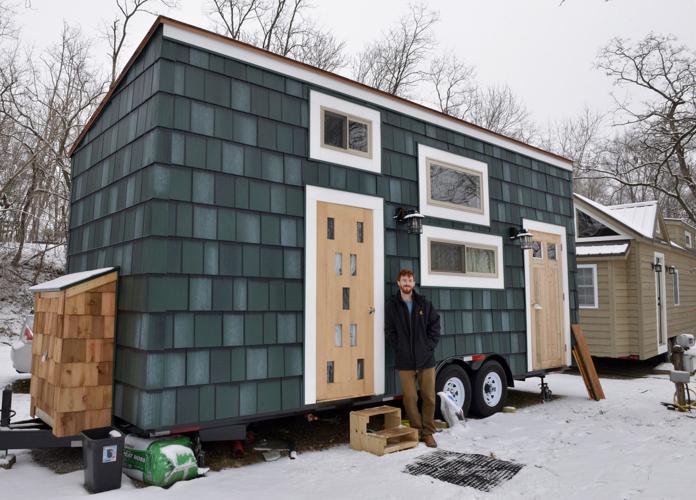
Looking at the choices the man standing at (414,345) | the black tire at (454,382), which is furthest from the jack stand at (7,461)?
the black tire at (454,382)

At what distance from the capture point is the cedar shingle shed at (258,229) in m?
3.91

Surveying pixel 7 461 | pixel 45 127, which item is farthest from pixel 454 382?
pixel 45 127

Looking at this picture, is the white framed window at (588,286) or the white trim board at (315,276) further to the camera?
the white framed window at (588,286)

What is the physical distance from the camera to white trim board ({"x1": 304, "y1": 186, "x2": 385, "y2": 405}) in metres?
4.63

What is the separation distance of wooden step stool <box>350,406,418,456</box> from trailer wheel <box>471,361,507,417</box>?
1.66 m

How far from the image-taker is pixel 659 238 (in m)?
12.4

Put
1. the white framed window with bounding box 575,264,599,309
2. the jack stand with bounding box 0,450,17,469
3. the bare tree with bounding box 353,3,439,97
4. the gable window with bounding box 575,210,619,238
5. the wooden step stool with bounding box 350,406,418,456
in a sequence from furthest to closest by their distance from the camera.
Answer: the bare tree with bounding box 353,3,439,97, the gable window with bounding box 575,210,619,238, the white framed window with bounding box 575,264,599,309, the wooden step stool with bounding box 350,406,418,456, the jack stand with bounding box 0,450,17,469

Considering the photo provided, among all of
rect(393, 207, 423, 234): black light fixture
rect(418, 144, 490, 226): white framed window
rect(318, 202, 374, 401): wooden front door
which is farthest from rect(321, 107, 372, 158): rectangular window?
rect(418, 144, 490, 226): white framed window

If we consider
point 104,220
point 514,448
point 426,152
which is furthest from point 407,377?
point 104,220

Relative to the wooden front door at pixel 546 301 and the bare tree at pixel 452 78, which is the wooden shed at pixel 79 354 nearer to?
the wooden front door at pixel 546 301

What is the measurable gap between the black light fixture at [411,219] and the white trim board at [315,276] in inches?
11.1

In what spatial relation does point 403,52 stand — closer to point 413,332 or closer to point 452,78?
point 452,78

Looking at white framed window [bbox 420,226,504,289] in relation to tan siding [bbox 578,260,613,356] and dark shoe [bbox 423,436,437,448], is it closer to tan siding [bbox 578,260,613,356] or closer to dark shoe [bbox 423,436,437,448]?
dark shoe [bbox 423,436,437,448]

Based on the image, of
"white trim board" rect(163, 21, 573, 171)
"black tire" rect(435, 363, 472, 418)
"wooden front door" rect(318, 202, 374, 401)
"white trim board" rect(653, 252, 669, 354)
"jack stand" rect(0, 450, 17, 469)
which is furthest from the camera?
"white trim board" rect(653, 252, 669, 354)
